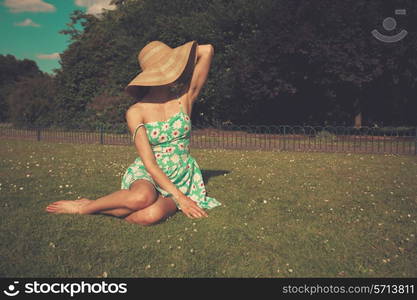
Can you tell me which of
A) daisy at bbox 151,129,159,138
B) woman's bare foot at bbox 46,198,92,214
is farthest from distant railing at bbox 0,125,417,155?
woman's bare foot at bbox 46,198,92,214

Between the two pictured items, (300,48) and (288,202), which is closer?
(288,202)

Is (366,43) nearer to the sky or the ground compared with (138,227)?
nearer to the sky

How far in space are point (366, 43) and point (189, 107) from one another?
20186 millimetres

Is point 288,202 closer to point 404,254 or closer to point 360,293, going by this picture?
point 404,254

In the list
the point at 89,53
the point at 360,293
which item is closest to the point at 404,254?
the point at 360,293

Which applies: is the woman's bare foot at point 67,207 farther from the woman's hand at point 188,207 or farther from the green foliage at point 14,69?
the green foliage at point 14,69

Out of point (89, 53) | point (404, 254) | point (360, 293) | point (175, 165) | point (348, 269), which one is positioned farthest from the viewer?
point (89, 53)

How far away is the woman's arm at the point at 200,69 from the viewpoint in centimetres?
634

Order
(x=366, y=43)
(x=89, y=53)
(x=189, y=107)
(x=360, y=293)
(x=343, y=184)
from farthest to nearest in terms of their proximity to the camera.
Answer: (x=89, y=53) < (x=366, y=43) < (x=343, y=184) < (x=189, y=107) < (x=360, y=293)

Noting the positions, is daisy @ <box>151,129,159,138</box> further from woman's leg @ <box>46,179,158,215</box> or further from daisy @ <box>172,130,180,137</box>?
woman's leg @ <box>46,179,158,215</box>

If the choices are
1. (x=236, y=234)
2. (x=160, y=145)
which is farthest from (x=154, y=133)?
(x=236, y=234)

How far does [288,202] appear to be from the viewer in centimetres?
680

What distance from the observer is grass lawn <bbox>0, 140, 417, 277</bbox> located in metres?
3.92

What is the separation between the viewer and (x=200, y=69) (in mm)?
6332
